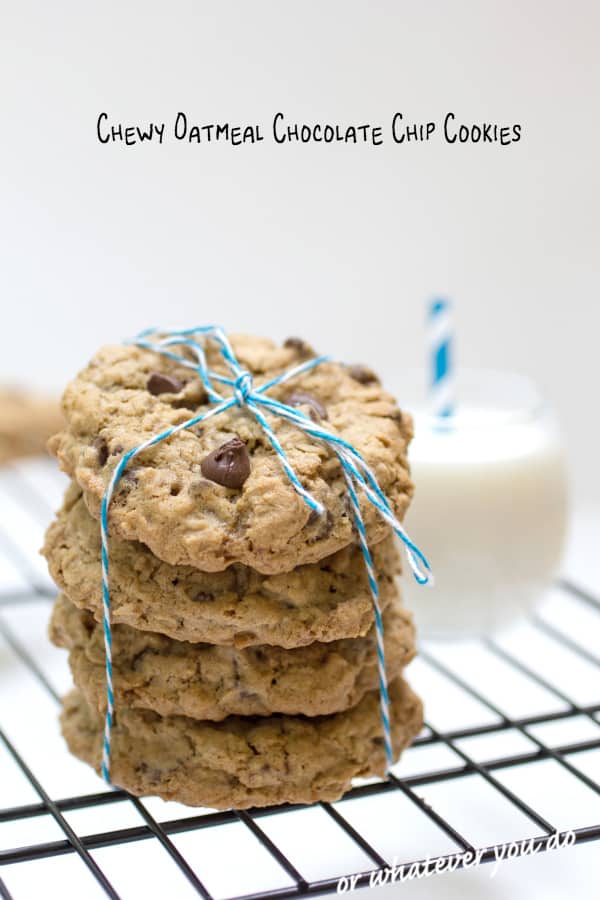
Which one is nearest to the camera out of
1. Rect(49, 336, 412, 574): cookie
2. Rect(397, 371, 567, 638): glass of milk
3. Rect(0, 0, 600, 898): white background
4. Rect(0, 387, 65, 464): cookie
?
Rect(49, 336, 412, 574): cookie

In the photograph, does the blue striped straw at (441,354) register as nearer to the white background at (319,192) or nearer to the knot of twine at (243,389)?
the white background at (319,192)

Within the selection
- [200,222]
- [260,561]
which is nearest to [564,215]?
[200,222]

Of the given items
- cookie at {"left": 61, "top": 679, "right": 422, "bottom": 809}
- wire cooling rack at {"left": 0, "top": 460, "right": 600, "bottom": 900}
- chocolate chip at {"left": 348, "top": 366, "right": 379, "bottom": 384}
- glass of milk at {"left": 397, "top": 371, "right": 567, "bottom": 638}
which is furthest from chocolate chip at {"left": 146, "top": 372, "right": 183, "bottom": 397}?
glass of milk at {"left": 397, "top": 371, "right": 567, "bottom": 638}

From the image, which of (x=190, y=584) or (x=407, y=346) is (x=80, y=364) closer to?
(x=407, y=346)

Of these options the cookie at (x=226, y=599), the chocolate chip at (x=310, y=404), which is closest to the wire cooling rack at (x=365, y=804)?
the cookie at (x=226, y=599)

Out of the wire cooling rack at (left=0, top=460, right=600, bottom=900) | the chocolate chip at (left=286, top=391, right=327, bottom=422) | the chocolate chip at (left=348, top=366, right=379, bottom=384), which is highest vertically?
the chocolate chip at (left=348, top=366, right=379, bottom=384)

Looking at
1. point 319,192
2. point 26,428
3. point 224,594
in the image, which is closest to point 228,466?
point 224,594

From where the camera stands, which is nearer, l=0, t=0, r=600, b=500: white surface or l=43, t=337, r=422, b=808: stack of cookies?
l=43, t=337, r=422, b=808: stack of cookies

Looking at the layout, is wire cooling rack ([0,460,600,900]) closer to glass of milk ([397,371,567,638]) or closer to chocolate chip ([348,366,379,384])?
glass of milk ([397,371,567,638])
